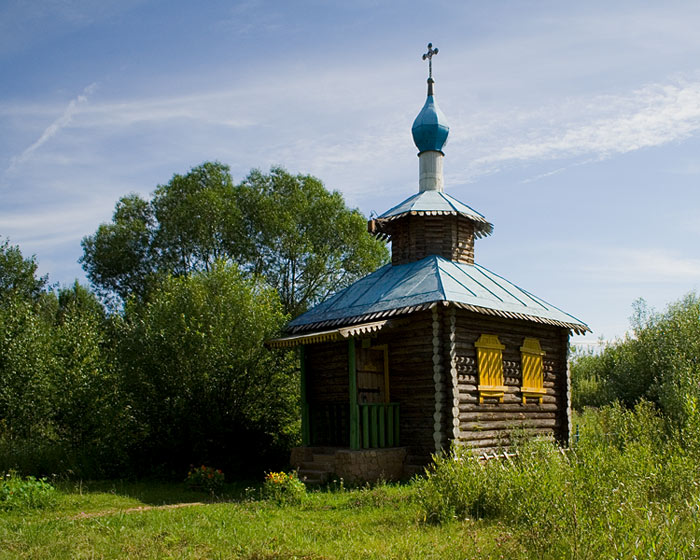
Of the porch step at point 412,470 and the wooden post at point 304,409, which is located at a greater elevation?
the wooden post at point 304,409

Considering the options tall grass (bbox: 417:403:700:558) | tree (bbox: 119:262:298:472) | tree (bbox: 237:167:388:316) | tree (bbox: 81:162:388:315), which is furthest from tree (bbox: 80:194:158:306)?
tall grass (bbox: 417:403:700:558)

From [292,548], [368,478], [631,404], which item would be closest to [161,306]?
[368,478]

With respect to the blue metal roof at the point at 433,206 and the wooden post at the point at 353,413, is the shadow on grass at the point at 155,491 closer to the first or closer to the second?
the wooden post at the point at 353,413

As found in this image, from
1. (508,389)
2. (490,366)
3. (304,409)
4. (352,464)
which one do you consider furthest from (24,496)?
(508,389)

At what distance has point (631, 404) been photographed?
78.7ft

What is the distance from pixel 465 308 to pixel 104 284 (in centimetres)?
2514

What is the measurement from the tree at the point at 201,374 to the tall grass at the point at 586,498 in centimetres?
725

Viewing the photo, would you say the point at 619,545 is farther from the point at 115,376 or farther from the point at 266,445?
the point at 115,376

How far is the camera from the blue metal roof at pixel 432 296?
44.3 feet

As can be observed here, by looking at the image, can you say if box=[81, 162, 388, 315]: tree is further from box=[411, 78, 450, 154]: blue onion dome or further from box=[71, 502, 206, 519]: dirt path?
box=[71, 502, 206, 519]: dirt path

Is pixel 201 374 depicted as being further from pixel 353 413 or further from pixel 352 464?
pixel 352 464

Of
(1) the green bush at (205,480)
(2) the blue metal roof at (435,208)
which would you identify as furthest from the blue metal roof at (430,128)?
(1) the green bush at (205,480)

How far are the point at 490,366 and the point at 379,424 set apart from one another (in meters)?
2.81

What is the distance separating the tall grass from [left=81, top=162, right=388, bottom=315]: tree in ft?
75.4
